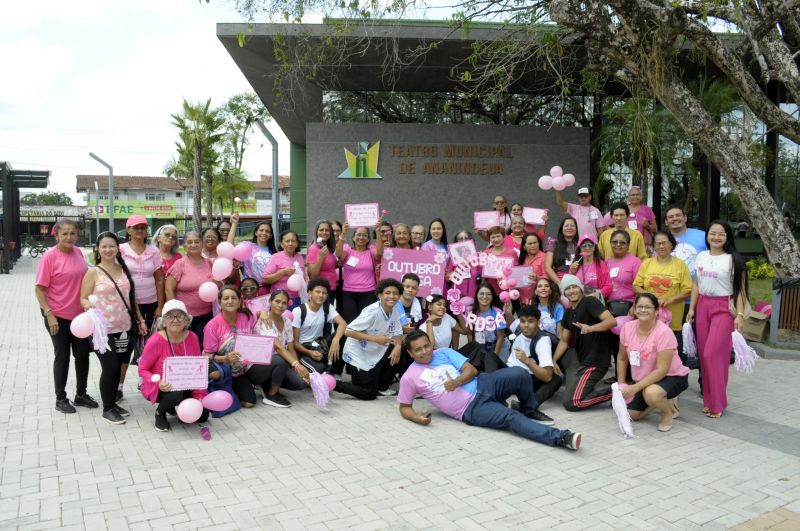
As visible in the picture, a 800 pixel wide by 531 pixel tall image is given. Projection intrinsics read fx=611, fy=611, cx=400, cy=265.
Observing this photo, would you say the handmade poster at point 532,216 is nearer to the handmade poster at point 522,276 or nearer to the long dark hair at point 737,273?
the handmade poster at point 522,276

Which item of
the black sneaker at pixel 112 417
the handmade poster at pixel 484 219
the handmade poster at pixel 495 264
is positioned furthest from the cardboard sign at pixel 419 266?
the black sneaker at pixel 112 417

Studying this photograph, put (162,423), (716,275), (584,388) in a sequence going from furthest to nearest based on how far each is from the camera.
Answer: (584,388) < (716,275) < (162,423)

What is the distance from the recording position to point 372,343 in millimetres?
6395

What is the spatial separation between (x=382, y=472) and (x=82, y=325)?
282 centimetres

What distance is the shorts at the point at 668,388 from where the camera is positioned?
5.38 m

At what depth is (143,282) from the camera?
5.96 meters

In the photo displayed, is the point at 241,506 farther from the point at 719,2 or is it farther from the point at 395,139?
the point at 395,139

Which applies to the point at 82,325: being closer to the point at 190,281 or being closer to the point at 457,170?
the point at 190,281

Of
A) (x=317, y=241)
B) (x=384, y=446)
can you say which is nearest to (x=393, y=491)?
(x=384, y=446)

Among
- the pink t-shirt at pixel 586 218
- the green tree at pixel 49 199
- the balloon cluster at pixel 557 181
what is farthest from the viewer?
the green tree at pixel 49 199

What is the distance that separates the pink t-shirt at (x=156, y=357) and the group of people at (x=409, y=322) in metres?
0.02

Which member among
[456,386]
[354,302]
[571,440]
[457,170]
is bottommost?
[571,440]

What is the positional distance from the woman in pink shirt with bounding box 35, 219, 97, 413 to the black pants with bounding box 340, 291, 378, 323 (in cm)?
279

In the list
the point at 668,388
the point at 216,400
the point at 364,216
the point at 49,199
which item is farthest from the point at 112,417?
the point at 49,199
